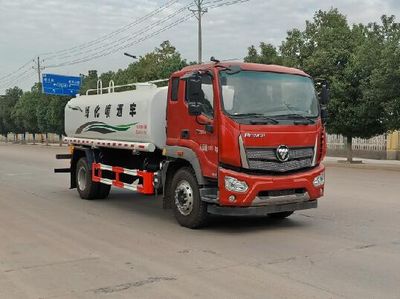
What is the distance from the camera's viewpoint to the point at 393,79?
2214cm

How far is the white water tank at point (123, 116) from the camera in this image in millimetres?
10055

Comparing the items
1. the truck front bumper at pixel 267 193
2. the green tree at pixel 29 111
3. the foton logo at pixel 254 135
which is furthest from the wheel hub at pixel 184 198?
the green tree at pixel 29 111

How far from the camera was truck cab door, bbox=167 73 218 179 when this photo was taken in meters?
8.38

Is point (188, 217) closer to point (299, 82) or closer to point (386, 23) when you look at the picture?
point (299, 82)

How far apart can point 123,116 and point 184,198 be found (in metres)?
2.89

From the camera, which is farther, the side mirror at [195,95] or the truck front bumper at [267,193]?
the side mirror at [195,95]

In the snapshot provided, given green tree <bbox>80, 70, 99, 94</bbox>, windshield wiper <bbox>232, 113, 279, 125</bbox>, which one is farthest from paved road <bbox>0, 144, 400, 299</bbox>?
green tree <bbox>80, 70, 99, 94</bbox>

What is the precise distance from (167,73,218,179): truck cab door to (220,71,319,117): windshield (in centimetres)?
27

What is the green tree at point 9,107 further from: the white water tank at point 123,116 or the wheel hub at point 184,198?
the wheel hub at point 184,198

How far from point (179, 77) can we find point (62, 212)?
384 centimetres

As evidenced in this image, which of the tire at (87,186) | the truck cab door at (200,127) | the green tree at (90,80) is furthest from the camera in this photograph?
the green tree at (90,80)

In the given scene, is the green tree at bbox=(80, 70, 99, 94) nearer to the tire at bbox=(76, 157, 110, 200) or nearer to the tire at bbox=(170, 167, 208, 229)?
the tire at bbox=(76, 157, 110, 200)

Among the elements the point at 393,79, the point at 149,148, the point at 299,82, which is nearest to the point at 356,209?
the point at 299,82

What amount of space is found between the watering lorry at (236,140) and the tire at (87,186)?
9.65 ft
